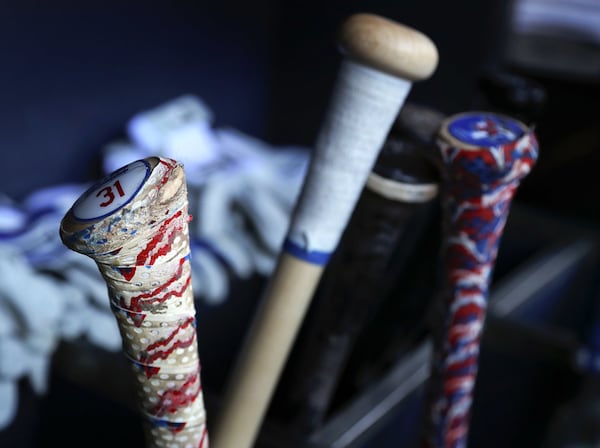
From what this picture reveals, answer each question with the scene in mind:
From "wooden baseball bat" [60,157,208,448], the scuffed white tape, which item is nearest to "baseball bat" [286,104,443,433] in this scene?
the scuffed white tape

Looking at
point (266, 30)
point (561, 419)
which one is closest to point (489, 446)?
point (561, 419)

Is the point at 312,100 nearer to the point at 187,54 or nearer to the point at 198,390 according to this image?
the point at 187,54

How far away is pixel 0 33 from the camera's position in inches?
28.8

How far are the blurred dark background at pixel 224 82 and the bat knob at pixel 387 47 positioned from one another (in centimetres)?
15

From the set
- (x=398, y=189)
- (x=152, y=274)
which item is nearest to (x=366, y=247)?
(x=398, y=189)

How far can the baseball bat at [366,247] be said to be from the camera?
34 cm

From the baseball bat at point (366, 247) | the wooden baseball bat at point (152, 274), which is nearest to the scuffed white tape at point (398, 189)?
the baseball bat at point (366, 247)

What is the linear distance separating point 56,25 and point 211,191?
270 millimetres

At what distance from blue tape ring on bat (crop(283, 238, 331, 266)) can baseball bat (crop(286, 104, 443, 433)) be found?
53mm

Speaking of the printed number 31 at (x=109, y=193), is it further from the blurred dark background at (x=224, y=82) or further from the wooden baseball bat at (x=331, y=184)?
the blurred dark background at (x=224, y=82)

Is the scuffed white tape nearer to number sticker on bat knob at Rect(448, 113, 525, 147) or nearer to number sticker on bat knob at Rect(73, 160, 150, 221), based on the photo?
number sticker on bat knob at Rect(448, 113, 525, 147)

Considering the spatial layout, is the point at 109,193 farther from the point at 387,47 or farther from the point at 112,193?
the point at 387,47

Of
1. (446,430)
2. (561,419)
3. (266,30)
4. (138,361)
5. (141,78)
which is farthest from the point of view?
(266,30)

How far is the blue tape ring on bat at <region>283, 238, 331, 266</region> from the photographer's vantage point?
0.30 meters
